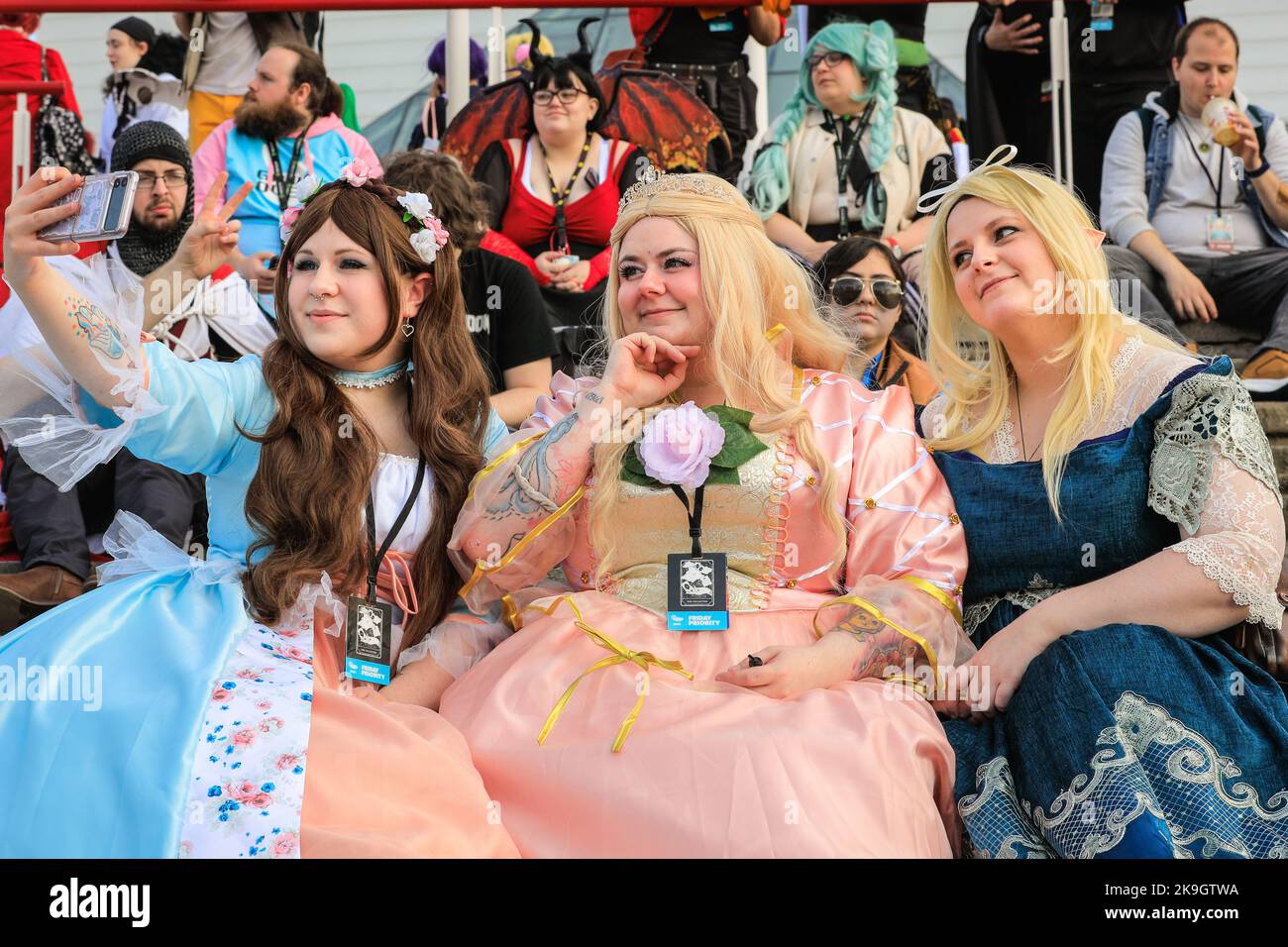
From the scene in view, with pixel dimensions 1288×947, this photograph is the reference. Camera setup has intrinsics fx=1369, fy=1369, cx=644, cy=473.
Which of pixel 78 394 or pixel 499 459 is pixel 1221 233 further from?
pixel 78 394

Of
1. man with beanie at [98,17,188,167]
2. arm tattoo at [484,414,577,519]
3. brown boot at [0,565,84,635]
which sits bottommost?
brown boot at [0,565,84,635]

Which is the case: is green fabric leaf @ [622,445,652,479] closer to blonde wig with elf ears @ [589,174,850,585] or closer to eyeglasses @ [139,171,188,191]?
blonde wig with elf ears @ [589,174,850,585]

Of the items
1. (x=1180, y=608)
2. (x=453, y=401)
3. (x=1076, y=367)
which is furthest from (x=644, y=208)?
(x=1180, y=608)

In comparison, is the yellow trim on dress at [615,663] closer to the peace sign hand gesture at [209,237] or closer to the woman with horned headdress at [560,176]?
the peace sign hand gesture at [209,237]

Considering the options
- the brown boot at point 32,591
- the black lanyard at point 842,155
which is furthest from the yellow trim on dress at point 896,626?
the black lanyard at point 842,155

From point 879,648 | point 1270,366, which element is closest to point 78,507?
point 879,648

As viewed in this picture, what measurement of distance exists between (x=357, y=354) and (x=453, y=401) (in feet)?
0.74

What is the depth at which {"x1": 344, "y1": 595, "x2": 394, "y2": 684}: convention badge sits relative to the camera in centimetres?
261

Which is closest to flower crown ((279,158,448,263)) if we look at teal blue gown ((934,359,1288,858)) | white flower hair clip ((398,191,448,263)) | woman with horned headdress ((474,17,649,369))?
Answer: white flower hair clip ((398,191,448,263))

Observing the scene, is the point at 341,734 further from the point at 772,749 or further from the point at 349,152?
the point at 349,152

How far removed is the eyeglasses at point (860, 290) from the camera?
413cm

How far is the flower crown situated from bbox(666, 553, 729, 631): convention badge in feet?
2.95

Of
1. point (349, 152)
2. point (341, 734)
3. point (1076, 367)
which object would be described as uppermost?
point (349, 152)

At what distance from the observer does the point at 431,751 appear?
2.28 meters
